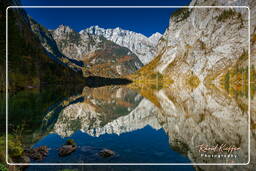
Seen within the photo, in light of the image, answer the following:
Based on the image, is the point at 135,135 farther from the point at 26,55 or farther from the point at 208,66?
the point at 208,66

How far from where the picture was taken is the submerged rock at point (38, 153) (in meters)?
14.6

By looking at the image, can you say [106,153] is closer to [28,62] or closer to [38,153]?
[38,153]

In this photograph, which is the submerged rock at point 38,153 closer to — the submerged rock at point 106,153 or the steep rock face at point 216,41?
the submerged rock at point 106,153

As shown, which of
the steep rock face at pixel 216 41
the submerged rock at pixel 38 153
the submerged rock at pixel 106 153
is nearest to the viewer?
the submerged rock at pixel 38 153

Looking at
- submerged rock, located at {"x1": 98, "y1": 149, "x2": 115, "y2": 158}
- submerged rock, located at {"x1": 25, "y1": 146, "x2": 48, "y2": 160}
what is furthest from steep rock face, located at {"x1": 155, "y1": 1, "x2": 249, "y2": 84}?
submerged rock, located at {"x1": 25, "y1": 146, "x2": 48, "y2": 160}

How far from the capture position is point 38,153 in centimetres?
1516

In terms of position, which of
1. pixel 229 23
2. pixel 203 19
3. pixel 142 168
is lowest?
pixel 142 168

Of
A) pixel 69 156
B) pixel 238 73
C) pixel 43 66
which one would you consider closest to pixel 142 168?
pixel 69 156

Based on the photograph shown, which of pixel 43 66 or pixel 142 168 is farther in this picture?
pixel 43 66

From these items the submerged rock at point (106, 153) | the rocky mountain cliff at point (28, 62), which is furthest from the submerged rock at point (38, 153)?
the rocky mountain cliff at point (28, 62)

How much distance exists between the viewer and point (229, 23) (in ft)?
494

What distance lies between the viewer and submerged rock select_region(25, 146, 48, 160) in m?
14.6

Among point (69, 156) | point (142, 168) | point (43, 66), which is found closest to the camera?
point (142, 168)

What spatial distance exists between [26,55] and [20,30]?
21.5 meters
